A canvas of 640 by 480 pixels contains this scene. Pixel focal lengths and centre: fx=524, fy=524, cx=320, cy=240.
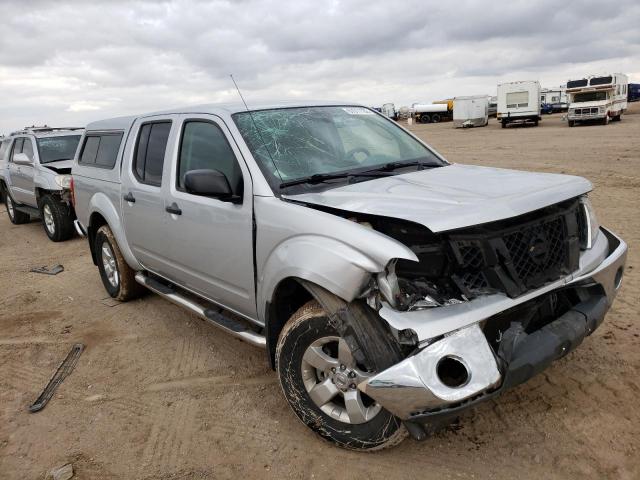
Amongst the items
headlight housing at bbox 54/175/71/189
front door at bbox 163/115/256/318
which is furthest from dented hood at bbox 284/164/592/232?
headlight housing at bbox 54/175/71/189

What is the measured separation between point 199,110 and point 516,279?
2515 mm

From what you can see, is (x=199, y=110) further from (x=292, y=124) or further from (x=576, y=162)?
(x=576, y=162)

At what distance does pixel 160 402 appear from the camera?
11.6ft

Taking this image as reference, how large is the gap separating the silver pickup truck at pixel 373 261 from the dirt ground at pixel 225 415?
1.10 feet

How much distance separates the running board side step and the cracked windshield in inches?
39.3

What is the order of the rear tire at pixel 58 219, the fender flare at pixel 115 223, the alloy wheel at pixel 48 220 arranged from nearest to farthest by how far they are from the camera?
the fender flare at pixel 115 223 < the rear tire at pixel 58 219 < the alloy wheel at pixel 48 220

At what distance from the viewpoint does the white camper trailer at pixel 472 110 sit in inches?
1491

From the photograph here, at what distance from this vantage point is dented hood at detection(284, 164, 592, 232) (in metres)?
2.40

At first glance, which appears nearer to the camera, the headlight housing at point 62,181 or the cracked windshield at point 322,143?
the cracked windshield at point 322,143

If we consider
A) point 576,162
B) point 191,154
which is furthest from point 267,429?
point 576,162

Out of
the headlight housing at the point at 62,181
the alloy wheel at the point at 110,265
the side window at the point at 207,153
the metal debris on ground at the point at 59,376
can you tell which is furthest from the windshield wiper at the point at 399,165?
the headlight housing at the point at 62,181

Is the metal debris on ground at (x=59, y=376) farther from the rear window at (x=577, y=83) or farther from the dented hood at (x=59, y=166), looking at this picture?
the rear window at (x=577, y=83)

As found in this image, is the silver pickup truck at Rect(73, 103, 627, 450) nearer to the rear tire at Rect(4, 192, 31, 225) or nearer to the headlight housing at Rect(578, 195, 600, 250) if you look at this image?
the headlight housing at Rect(578, 195, 600, 250)

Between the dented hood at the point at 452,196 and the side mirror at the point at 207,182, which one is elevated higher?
the side mirror at the point at 207,182
